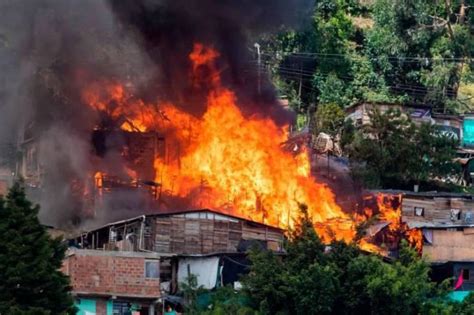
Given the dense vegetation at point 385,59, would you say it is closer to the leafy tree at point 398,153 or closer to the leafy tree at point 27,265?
the leafy tree at point 398,153

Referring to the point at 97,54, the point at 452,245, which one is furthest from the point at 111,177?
the point at 452,245

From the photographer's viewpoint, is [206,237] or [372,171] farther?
[372,171]

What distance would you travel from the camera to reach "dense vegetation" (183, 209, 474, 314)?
26.4 meters

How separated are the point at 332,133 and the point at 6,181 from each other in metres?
13.6

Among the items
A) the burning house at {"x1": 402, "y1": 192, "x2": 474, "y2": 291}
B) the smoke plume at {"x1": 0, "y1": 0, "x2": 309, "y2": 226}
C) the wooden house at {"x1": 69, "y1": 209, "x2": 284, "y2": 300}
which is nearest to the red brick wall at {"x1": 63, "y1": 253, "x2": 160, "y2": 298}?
the wooden house at {"x1": 69, "y1": 209, "x2": 284, "y2": 300}

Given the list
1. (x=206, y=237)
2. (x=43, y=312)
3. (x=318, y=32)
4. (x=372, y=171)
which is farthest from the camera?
(x=318, y=32)

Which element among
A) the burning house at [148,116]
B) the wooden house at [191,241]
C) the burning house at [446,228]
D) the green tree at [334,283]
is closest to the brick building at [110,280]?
the wooden house at [191,241]

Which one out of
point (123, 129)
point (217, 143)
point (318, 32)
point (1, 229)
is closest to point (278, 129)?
point (217, 143)

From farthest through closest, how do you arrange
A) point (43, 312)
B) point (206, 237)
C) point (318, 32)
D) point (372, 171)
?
point (318, 32) < point (372, 171) < point (206, 237) < point (43, 312)

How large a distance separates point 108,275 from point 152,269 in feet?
3.98

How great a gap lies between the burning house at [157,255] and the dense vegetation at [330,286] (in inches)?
82.4

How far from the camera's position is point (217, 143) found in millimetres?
42000

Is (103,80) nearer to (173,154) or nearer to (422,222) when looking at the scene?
(173,154)

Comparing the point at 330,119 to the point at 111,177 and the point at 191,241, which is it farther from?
the point at 191,241
